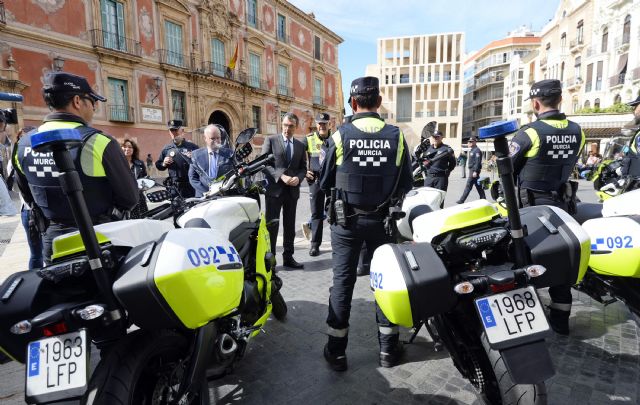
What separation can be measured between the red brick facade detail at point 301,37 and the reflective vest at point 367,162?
3149 cm

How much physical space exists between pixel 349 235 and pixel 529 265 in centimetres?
121

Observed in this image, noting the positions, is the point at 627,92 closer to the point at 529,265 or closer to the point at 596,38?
the point at 596,38

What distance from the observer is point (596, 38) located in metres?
28.8

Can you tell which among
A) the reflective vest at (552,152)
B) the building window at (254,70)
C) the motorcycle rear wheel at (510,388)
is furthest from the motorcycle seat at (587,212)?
the building window at (254,70)

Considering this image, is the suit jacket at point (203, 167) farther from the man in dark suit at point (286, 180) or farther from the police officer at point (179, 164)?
the police officer at point (179, 164)

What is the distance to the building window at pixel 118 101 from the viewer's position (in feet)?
58.5

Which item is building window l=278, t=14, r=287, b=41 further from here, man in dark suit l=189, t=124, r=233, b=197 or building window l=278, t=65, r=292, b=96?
man in dark suit l=189, t=124, r=233, b=197

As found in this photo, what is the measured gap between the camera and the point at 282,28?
2995 cm

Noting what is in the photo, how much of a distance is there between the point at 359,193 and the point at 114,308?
1.69 metres

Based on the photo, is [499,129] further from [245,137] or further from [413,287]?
[245,137]

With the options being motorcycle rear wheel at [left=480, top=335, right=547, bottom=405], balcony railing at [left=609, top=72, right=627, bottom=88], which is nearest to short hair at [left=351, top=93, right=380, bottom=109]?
motorcycle rear wheel at [left=480, top=335, right=547, bottom=405]

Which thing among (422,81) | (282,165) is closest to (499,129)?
(282,165)

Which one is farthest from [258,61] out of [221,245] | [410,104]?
[410,104]

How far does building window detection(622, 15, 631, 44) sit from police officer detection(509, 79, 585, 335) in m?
31.4
